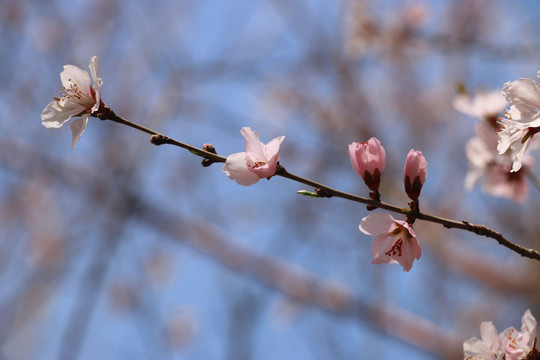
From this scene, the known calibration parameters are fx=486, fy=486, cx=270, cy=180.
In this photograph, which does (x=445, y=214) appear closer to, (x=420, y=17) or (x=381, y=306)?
(x=381, y=306)

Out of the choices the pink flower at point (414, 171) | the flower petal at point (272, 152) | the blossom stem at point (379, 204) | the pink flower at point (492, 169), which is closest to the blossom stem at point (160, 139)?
the blossom stem at point (379, 204)

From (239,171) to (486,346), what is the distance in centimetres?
70

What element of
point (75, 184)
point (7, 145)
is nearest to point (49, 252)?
point (75, 184)

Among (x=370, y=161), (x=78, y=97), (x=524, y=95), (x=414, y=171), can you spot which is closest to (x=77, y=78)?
(x=78, y=97)

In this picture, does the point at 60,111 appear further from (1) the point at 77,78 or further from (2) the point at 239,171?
(2) the point at 239,171

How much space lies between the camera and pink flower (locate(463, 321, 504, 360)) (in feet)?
3.64

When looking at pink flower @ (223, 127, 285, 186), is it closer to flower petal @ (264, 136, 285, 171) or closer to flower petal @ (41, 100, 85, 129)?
flower petal @ (264, 136, 285, 171)

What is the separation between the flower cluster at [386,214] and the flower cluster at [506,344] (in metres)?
0.23

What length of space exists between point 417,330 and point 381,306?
1.25ft

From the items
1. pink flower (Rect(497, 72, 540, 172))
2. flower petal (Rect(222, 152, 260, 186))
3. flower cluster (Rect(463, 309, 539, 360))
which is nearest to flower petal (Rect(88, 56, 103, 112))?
flower petal (Rect(222, 152, 260, 186))

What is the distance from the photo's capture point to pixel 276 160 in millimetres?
1097

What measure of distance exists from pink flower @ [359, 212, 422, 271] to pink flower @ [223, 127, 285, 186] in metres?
0.26

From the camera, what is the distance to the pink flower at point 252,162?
1.09m

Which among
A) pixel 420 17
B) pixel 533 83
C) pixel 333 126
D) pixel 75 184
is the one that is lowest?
pixel 533 83
